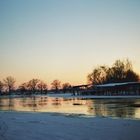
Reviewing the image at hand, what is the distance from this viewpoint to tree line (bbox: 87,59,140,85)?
130m

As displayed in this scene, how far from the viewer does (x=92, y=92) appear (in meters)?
119

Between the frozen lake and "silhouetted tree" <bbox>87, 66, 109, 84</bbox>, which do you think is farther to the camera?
"silhouetted tree" <bbox>87, 66, 109, 84</bbox>

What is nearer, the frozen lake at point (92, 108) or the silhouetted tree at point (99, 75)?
the frozen lake at point (92, 108)

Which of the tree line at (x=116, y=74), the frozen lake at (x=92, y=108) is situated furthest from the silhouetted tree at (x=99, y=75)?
the frozen lake at (x=92, y=108)

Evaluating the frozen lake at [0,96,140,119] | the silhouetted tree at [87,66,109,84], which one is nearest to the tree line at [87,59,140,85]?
the silhouetted tree at [87,66,109,84]

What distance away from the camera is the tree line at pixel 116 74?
426ft

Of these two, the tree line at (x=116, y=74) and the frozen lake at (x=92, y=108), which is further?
the tree line at (x=116, y=74)

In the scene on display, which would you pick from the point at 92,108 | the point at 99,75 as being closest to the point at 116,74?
the point at 99,75

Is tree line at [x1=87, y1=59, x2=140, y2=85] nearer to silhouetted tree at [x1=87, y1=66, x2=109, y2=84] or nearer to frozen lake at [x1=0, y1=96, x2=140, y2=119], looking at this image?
silhouetted tree at [x1=87, y1=66, x2=109, y2=84]

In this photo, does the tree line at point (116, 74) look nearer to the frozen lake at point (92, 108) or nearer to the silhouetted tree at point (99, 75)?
the silhouetted tree at point (99, 75)

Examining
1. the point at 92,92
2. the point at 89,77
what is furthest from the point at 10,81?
the point at 92,92

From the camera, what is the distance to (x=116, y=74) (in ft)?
440

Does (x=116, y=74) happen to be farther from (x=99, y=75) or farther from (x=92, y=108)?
(x=92, y=108)

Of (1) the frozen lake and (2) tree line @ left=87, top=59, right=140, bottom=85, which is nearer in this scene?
(1) the frozen lake
